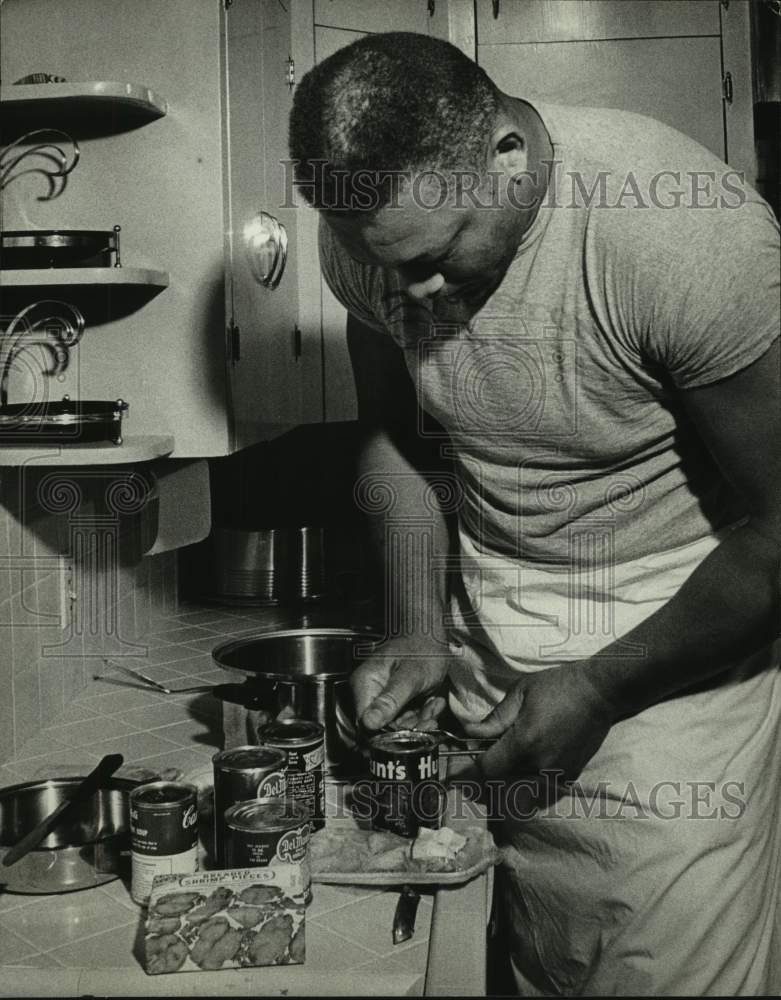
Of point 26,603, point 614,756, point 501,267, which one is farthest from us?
point 26,603

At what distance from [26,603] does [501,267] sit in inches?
30.2

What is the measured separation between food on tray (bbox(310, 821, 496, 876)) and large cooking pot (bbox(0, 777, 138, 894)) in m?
0.19

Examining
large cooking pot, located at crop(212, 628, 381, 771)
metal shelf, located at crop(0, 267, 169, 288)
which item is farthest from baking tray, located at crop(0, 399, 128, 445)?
large cooking pot, located at crop(212, 628, 381, 771)

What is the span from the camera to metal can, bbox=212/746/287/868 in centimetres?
95

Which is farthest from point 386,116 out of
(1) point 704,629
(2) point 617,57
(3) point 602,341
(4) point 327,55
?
(2) point 617,57

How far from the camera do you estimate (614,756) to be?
107cm

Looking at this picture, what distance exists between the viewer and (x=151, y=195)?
4.54 feet

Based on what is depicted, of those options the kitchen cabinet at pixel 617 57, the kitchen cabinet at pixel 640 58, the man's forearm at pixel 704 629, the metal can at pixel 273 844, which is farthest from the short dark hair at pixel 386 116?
the kitchen cabinet at pixel 640 58

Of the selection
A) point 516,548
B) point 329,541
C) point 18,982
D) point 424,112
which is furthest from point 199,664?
point 424,112

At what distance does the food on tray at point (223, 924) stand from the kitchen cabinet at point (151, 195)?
2.27 ft

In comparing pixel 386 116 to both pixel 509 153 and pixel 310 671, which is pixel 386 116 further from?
pixel 310 671

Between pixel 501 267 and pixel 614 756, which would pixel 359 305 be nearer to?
pixel 501 267

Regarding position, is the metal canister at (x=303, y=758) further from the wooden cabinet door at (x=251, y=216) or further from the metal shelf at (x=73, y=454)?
the wooden cabinet door at (x=251, y=216)

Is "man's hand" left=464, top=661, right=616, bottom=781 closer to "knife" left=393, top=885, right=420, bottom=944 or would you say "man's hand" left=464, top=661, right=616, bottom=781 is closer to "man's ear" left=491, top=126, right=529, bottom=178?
"knife" left=393, top=885, right=420, bottom=944
